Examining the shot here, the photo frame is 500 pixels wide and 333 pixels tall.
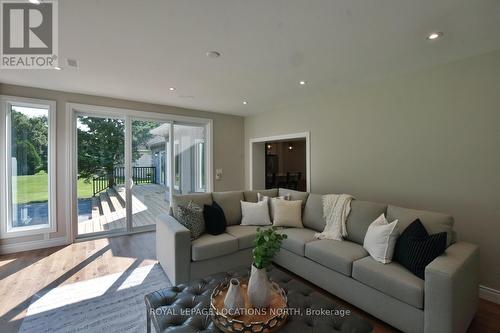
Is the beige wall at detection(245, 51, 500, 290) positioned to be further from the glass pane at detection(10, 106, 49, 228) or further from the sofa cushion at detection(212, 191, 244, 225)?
the glass pane at detection(10, 106, 49, 228)

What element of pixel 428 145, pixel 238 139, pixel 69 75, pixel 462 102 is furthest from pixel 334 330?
pixel 238 139

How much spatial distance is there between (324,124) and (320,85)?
78 cm

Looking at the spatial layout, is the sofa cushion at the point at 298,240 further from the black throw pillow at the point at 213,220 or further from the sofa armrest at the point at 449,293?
the sofa armrest at the point at 449,293

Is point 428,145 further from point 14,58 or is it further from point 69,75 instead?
point 14,58

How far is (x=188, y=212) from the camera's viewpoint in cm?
299

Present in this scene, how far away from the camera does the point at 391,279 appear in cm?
200

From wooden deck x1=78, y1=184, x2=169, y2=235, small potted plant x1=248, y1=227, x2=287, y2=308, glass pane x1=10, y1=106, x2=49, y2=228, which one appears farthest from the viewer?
wooden deck x1=78, y1=184, x2=169, y2=235

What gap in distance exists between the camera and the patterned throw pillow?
2926 mm

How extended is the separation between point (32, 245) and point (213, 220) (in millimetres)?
3151

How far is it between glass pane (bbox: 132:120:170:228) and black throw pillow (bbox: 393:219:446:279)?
4.47 meters

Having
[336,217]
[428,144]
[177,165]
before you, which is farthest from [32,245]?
[428,144]

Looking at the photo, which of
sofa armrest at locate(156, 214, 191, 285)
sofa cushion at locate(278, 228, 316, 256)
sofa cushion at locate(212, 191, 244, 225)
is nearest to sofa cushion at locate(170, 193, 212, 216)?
sofa cushion at locate(212, 191, 244, 225)

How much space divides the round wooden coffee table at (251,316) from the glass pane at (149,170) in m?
3.72

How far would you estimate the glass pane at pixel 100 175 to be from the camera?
14.1 ft
